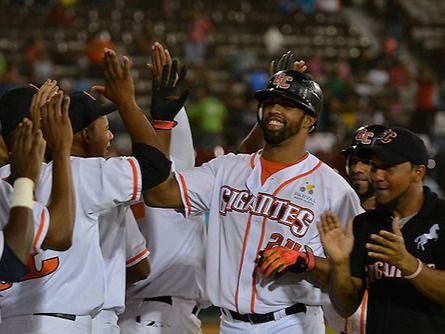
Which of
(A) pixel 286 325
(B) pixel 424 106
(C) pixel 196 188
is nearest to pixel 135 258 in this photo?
(C) pixel 196 188

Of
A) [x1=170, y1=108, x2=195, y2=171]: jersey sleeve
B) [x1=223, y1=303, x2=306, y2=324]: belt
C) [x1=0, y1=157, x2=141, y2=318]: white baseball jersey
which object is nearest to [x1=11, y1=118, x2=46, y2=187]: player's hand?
[x1=0, y1=157, x2=141, y2=318]: white baseball jersey

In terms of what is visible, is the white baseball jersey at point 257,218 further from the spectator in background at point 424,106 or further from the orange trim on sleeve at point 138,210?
the spectator in background at point 424,106

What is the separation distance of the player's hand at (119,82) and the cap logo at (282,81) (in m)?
0.84

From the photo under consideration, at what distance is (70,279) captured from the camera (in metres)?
4.37

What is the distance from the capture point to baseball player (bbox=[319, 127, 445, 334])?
4.39 m

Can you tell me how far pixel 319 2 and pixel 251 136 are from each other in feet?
53.5

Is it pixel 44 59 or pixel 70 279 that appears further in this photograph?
pixel 44 59

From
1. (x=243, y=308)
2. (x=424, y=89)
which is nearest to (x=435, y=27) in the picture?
(x=424, y=89)

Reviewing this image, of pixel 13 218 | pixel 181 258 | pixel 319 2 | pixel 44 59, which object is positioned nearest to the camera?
pixel 13 218

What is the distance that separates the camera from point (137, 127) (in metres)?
4.64

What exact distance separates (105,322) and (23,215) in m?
1.26

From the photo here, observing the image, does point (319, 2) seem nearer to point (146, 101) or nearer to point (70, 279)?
point (146, 101)

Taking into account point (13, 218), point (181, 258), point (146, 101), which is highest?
point (13, 218)

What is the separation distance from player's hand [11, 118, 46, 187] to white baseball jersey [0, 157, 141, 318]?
46 centimetres
